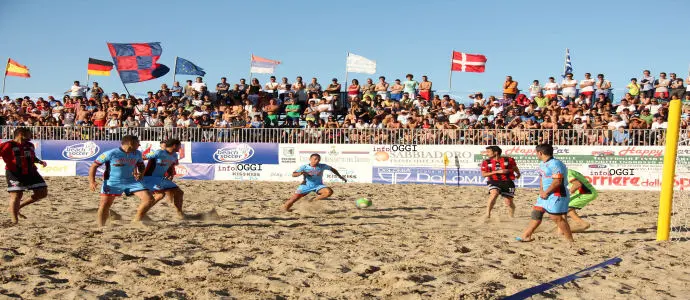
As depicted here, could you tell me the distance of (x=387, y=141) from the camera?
61.3 ft

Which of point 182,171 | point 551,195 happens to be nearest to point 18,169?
point 551,195

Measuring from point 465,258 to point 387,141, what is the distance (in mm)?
12037

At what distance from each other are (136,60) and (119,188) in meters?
16.4

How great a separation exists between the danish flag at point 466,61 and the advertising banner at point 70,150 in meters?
13.4

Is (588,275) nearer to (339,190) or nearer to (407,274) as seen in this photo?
(407,274)

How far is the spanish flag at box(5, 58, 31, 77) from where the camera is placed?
2751 cm

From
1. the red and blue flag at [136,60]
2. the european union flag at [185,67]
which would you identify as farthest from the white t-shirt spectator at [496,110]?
the red and blue flag at [136,60]

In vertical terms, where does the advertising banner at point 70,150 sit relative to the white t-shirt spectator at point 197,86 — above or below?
below

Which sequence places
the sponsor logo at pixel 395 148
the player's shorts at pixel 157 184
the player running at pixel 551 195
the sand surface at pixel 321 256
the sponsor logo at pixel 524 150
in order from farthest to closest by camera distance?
the sponsor logo at pixel 395 148
the sponsor logo at pixel 524 150
the player's shorts at pixel 157 184
the player running at pixel 551 195
the sand surface at pixel 321 256

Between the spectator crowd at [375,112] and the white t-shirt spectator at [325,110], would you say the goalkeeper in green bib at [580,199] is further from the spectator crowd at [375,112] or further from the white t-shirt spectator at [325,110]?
the white t-shirt spectator at [325,110]

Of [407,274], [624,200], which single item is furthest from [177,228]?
[624,200]

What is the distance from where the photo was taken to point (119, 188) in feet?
28.7

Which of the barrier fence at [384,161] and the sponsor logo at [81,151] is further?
the sponsor logo at [81,151]

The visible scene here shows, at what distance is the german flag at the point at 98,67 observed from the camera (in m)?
25.6
